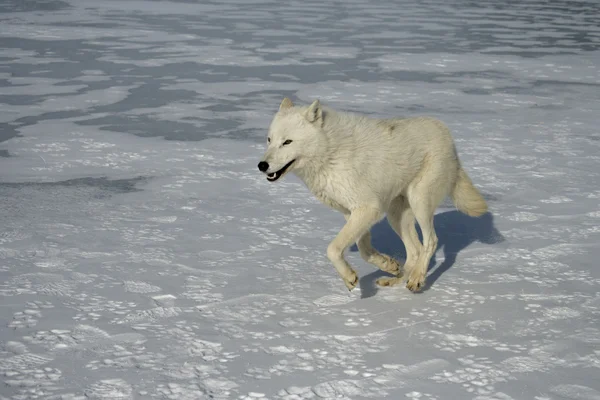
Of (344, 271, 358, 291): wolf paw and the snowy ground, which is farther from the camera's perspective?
(344, 271, 358, 291): wolf paw

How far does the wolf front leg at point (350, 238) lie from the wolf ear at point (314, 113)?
0.51m

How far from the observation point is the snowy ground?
333cm

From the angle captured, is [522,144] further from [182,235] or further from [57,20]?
[57,20]

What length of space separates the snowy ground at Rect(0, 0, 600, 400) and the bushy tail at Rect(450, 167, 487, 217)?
1.08ft

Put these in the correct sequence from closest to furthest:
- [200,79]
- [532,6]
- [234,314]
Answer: [234,314] → [200,79] → [532,6]

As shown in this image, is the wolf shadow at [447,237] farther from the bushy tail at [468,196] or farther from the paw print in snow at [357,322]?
Result: the paw print in snow at [357,322]

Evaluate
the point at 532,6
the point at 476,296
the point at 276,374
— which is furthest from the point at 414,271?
the point at 532,6

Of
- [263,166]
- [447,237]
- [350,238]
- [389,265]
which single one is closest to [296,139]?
[263,166]

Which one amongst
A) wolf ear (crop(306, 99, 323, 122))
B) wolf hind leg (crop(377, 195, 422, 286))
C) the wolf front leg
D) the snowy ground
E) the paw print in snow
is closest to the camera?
the snowy ground

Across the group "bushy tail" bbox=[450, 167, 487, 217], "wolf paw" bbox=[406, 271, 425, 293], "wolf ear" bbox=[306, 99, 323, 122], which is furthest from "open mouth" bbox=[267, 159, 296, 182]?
"bushy tail" bbox=[450, 167, 487, 217]

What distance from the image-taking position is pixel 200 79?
38.0 feet

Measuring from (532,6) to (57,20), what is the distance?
564 inches

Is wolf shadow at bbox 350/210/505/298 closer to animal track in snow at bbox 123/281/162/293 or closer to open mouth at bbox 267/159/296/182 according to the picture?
open mouth at bbox 267/159/296/182

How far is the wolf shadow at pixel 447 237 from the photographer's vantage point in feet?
15.6
